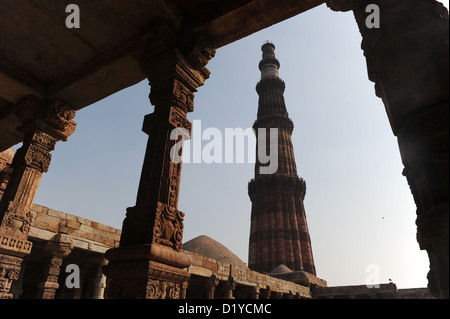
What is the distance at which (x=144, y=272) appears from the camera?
7.61 feet

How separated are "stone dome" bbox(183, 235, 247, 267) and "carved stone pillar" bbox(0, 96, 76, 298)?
12448mm

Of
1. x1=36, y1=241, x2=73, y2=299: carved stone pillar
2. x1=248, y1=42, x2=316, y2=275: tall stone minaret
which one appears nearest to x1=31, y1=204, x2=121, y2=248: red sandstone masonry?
x1=36, y1=241, x2=73, y2=299: carved stone pillar

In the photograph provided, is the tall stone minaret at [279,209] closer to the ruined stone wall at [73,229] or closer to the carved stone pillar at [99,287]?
the carved stone pillar at [99,287]

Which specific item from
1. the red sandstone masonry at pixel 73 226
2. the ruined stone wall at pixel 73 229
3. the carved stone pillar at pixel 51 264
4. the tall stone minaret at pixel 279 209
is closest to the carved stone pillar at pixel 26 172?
the red sandstone masonry at pixel 73 226

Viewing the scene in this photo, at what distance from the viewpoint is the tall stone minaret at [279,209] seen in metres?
24.1

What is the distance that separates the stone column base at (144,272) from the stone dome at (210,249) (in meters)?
14.1

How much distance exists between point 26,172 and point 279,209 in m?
22.9

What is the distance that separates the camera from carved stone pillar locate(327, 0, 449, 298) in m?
1.33

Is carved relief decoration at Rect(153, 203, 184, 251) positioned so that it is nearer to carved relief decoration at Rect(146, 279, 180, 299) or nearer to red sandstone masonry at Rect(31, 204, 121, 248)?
carved relief decoration at Rect(146, 279, 180, 299)

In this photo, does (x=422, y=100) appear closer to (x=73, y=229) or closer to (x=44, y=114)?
(x=44, y=114)

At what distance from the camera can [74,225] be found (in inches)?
277
